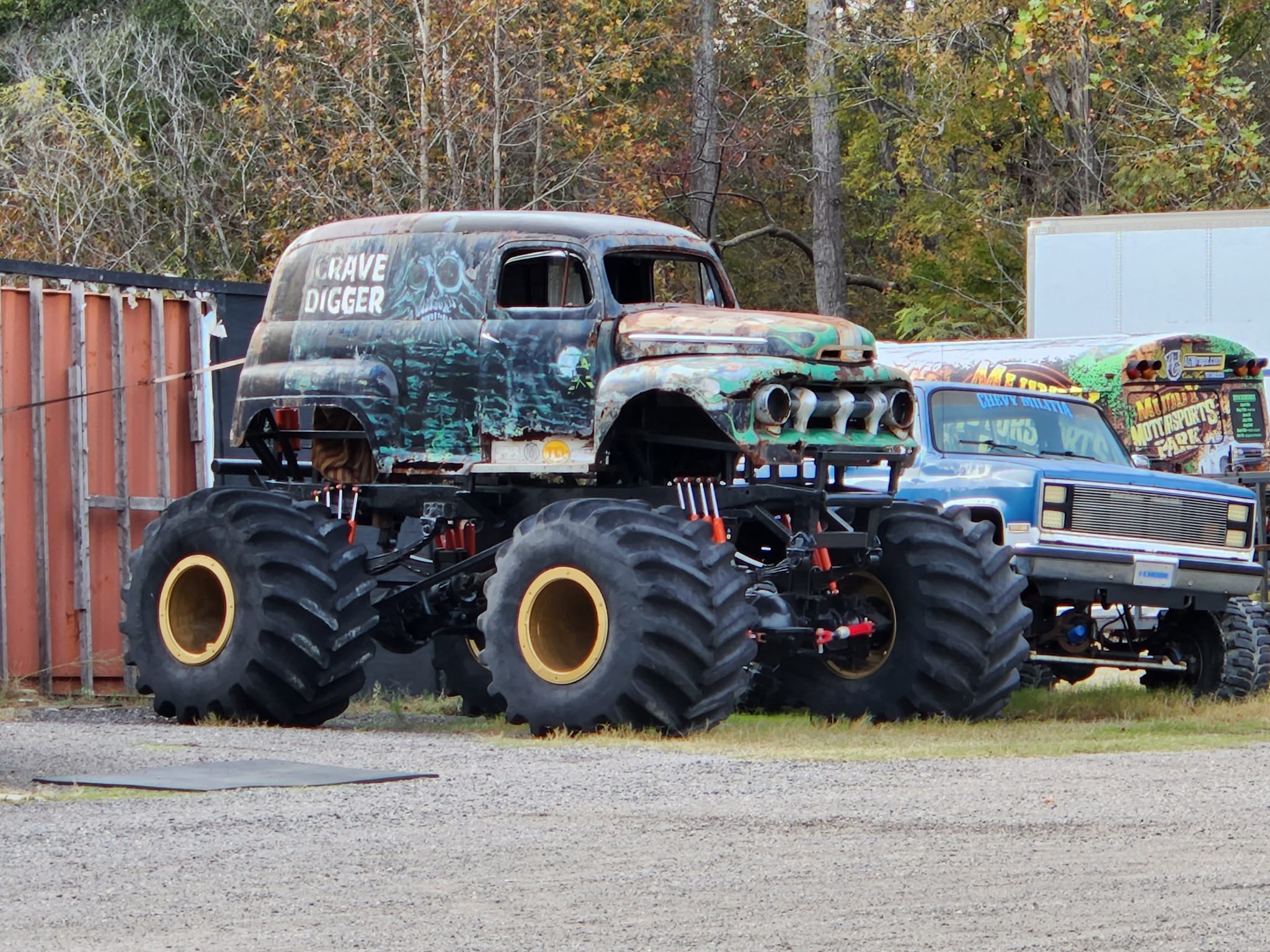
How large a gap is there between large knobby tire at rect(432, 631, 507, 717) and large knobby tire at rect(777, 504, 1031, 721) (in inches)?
114

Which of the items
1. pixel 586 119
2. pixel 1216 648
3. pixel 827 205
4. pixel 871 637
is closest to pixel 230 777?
pixel 871 637

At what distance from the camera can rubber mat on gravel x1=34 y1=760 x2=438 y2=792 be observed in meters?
9.55

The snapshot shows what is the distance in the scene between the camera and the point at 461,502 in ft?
43.4

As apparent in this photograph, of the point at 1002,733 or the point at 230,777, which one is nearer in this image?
the point at 230,777

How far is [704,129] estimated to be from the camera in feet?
122

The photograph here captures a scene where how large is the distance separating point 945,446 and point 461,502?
12.2 ft

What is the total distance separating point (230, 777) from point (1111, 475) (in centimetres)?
699

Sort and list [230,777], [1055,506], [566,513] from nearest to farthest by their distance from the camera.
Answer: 1. [230,777]
2. [566,513]
3. [1055,506]

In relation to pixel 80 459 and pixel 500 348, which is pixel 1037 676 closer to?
pixel 500 348

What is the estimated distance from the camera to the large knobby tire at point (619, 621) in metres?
11.5

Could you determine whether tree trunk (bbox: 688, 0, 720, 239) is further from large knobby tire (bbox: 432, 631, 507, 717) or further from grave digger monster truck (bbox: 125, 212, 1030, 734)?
grave digger monster truck (bbox: 125, 212, 1030, 734)

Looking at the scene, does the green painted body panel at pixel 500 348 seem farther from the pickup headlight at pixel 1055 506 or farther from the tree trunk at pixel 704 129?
the tree trunk at pixel 704 129

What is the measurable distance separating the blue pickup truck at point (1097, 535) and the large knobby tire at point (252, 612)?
392cm

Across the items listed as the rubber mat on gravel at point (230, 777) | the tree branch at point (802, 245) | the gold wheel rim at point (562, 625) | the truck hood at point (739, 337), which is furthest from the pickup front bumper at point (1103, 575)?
the tree branch at point (802, 245)
